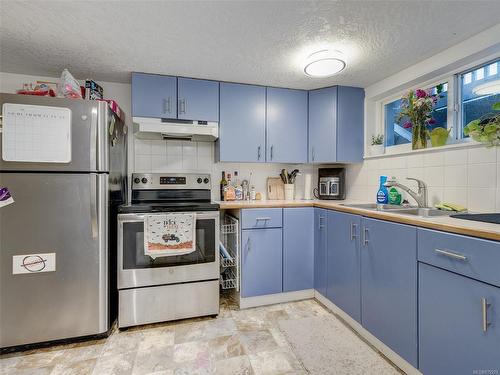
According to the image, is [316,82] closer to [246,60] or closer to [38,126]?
[246,60]

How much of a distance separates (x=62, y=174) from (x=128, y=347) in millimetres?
1194

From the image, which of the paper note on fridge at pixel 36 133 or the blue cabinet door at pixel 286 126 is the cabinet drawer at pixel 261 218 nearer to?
the blue cabinet door at pixel 286 126

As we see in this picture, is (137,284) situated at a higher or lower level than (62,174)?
lower

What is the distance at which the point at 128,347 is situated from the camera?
161 cm

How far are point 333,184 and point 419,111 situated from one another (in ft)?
3.30

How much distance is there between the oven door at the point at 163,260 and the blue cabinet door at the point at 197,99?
920mm

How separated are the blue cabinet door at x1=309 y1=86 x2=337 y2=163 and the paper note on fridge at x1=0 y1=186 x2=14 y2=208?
2359mm

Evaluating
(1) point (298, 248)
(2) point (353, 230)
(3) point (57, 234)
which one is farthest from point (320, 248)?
→ (3) point (57, 234)

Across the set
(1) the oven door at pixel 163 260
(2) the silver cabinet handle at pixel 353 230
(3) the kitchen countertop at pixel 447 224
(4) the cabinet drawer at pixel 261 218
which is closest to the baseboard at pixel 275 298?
(1) the oven door at pixel 163 260

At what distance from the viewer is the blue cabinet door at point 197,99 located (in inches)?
86.6

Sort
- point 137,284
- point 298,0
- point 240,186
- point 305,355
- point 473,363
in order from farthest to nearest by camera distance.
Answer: point 240,186, point 137,284, point 305,355, point 298,0, point 473,363

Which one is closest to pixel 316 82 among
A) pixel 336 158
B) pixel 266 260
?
pixel 336 158

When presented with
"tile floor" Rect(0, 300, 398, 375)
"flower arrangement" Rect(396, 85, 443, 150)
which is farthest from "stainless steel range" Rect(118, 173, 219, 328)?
"flower arrangement" Rect(396, 85, 443, 150)

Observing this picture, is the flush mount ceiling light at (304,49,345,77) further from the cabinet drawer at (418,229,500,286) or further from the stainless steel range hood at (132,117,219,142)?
the cabinet drawer at (418,229,500,286)
